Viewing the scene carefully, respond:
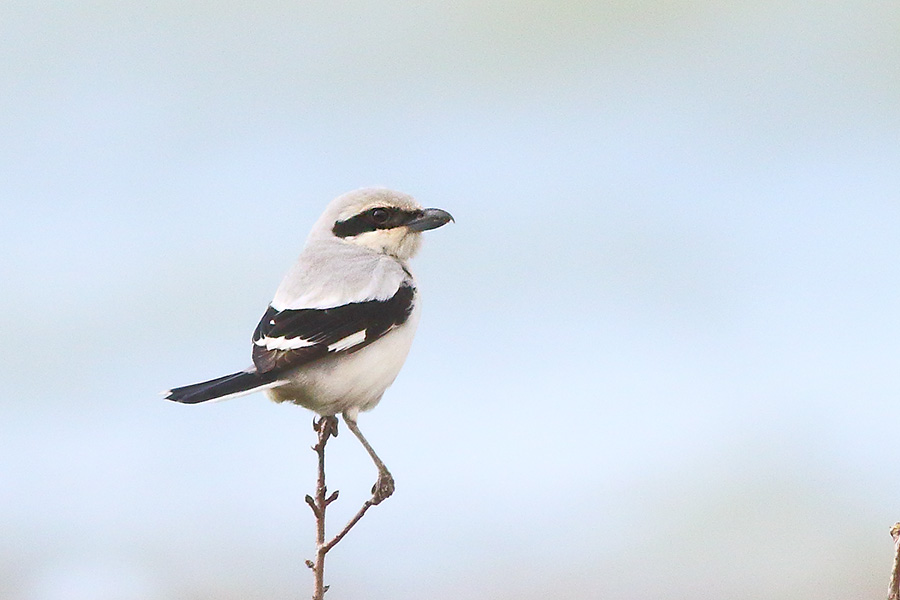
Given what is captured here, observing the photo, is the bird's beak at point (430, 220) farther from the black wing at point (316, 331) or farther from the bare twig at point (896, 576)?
the bare twig at point (896, 576)

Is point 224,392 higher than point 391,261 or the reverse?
the reverse

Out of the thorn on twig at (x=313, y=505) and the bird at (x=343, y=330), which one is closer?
the thorn on twig at (x=313, y=505)

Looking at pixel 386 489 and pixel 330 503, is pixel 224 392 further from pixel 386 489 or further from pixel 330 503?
pixel 386 489

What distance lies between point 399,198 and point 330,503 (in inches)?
45.1

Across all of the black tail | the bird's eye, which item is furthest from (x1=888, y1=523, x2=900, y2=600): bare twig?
the bird's eye

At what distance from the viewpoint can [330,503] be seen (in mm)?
2359

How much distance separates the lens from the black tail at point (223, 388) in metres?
2.42

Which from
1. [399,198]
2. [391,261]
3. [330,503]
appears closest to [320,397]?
[330,503]

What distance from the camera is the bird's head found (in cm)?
306

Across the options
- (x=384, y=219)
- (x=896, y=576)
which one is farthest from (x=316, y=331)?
(x=896, y=576)

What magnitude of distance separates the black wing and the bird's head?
0.36 m

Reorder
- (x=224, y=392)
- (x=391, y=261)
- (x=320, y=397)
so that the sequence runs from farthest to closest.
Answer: (x=391, y=261) → (x=320, y=397) → (x=224, y=392)

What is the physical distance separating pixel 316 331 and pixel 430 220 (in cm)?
65

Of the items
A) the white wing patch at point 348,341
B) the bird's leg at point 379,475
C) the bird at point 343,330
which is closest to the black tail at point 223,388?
the bird at point 343,330
